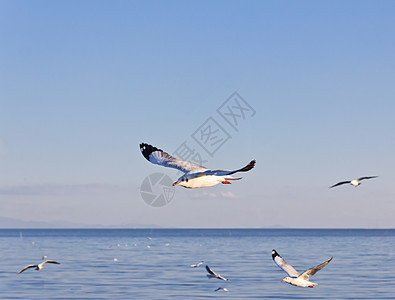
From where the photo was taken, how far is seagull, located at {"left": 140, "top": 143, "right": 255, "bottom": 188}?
16875mm

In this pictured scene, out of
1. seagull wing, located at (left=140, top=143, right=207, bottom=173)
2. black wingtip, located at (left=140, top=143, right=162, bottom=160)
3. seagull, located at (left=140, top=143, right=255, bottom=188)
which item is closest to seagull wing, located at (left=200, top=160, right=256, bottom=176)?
seagull, located at (left=140, top=143, right=255, bottom=188)

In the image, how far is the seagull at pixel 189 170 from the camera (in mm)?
16875

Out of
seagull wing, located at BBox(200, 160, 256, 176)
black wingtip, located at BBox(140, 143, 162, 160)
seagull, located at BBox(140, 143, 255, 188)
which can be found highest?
black wingtip, located at BBox(140, 143, 162, 160)

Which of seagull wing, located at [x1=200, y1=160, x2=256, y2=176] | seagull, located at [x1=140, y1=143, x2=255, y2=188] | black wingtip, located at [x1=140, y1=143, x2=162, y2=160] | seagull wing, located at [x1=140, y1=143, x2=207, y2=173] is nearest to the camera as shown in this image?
seagull wing, located at [x1=200, y1=160, x2=256, y2=176]

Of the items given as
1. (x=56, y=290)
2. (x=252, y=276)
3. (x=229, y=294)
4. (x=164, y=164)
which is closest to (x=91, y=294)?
(x=56, y=290)

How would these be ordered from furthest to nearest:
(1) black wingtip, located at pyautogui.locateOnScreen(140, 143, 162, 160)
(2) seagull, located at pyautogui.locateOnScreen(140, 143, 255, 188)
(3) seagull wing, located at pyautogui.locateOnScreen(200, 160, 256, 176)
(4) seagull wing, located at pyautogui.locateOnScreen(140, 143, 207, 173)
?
(1) black wingtip, located at pyautogui.locateOnScreen(140, 143, 162, 160) < (4) seagull wing, located at pyautogui.locateOnScreen(140, 143, 207, 173) < (2) seagull, located at pyautogui.locateOnScreen(140, 143, 255, 188) < (3) seagull wing, located at pyautogui.locateOnScreen(200, 160, 256, 176)

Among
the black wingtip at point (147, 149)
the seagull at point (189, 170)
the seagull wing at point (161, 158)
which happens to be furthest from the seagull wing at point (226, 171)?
the black wingtip at point (147, 149)

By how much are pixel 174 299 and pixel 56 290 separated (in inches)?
330

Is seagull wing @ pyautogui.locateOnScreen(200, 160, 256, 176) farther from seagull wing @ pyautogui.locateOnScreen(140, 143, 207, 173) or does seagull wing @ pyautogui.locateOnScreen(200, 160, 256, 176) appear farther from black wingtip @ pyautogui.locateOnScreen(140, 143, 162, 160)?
black wingtip @ pyautogui.locateOnScreen(140, 143, 162, 160)

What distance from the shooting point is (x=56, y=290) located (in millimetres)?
37688

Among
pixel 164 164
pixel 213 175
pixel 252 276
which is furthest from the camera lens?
pixel 252 276

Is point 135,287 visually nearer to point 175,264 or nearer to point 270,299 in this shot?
point 270,299

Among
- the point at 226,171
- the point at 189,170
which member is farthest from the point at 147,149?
the point at 226,171

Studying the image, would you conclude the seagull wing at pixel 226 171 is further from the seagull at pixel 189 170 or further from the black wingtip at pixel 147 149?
the black wingtip at pixel 147 149
